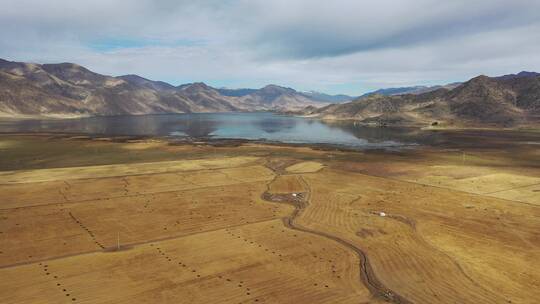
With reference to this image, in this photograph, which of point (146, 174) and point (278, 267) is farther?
point (146, 174)

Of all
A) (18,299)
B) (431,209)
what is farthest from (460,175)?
(18,299)

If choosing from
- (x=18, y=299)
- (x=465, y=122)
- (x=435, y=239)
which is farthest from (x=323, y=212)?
(x=465, y=122)

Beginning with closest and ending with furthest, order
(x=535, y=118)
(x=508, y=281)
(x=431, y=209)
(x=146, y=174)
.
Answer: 1. (x=508, y=281)
2. (x=431, y=209)
3. (x=146, y=174)
4. (x=535, y=118)

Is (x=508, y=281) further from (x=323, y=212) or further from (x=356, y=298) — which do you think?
(x=323, y=212)

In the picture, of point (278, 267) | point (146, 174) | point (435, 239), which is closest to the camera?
point (278, 267)

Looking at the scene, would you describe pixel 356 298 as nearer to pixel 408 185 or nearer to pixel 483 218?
pixel 483 218

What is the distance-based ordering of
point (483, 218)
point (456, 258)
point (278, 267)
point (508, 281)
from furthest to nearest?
point (483, 218) < point (456, 258) < point (278, 267) < point (508, 281)
